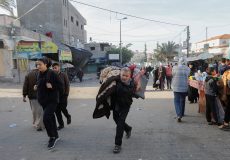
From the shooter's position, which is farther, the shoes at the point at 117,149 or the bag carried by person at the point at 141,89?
the bag carried by person at the point at 141,89

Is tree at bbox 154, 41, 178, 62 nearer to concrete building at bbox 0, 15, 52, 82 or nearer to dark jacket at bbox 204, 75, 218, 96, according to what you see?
concrete building at bbox 0, 15, 52, 82

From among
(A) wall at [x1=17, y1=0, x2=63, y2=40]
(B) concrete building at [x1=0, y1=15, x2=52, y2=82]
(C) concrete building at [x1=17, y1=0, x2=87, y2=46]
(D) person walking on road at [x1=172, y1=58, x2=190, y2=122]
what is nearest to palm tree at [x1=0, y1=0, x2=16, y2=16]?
(B) concrete building at [x1=0, y1=15, x2=52, y2=82]

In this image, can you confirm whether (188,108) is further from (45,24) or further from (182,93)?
(45,24)

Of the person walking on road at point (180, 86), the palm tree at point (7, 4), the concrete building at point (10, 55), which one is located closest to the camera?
the person walking on road at point (180, 86)

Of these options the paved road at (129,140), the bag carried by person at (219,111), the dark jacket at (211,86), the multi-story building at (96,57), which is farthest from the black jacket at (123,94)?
the multi-story building at (96,57)

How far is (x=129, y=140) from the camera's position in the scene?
5.98 metres

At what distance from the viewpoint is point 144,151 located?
5.26m

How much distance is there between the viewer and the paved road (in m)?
5.07

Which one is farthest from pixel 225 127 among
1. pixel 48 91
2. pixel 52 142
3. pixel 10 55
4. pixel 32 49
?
pixel 10 55

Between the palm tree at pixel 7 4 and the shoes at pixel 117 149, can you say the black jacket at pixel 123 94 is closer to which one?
the shoes at pixel 117 149

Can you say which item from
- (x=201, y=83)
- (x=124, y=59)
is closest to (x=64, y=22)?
(x=124, y=59)

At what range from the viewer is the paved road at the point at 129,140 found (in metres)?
5.07

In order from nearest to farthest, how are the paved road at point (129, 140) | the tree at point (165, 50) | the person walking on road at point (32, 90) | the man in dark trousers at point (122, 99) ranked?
1. the paved road at point (129, 140)
2. the man in dark trousers at point (122, 99)
3. the person walking on road at point (32, 90)
4. the tree at point (165, 50)

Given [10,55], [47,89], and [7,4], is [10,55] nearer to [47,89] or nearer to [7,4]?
[7,4]
